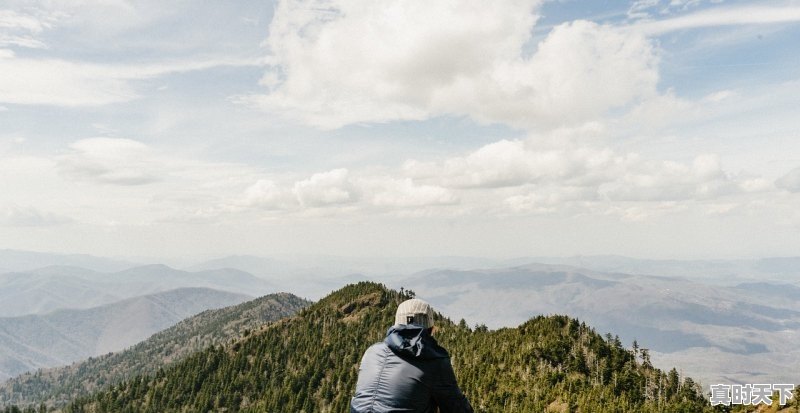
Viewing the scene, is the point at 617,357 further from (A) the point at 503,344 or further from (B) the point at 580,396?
(B) the point at 580,396

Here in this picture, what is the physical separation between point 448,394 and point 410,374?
99 centimetres

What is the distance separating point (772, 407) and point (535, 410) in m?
35.8

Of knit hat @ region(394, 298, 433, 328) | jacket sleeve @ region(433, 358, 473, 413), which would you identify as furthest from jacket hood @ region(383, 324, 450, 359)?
jacket sleeve @ region(433, 358, 473, 413)

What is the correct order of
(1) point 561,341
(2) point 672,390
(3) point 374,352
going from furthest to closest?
1. (1) point 561,341
2. (2) point 672,390
3. (3) point 374,352

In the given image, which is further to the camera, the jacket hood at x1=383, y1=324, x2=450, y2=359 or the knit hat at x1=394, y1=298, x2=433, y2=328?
the knit hat at x1=394, y1=298, x2=433, y2=328

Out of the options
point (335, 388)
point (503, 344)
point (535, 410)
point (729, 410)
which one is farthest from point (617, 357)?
point (335, 388)

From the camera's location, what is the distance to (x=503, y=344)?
15038 centimetres

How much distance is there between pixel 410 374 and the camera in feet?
32.6

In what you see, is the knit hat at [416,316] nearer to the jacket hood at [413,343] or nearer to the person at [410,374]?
the person at [410,374]

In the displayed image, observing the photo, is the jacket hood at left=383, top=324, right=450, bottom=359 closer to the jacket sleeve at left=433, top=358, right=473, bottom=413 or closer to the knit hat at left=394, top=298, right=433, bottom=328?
the knit hat at left=394, top=298, right=433, bottom=328

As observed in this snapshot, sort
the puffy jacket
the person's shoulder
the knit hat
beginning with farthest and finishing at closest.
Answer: the person's shoulder
the knit hat
the puffy jacket

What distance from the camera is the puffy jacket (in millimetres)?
9945

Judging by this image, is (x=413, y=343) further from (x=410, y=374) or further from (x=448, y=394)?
(x=448, y=394)

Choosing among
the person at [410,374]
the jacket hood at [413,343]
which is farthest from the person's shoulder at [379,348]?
the jacket hood at [413,343]
